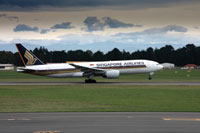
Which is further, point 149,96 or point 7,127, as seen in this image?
point 149,96

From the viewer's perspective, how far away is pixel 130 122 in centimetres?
1769

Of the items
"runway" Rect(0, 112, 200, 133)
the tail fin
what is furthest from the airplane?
"runway" Rect(0, 112, 200, 133)

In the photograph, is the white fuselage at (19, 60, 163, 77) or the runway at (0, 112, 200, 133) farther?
the white fuselage at (19, 60, 163, 77)

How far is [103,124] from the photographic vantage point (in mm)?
17109

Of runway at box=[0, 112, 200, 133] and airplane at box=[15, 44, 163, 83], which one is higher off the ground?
airplane at box=[15, 44, 163, 83]

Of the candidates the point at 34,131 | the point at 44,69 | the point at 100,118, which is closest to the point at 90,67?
the point at 44,69

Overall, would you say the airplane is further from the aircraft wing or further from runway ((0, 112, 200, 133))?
runway ((0, 112, 200, 133))

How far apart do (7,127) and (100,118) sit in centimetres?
522

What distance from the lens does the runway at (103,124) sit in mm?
15445

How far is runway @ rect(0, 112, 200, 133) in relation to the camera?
50.7 ft

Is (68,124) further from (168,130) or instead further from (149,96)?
(149,96)

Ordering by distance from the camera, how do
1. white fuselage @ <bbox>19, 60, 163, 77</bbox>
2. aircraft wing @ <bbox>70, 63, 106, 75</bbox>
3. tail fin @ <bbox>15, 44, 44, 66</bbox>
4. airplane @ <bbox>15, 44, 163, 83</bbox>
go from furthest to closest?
1. tail fin @ <bbox>15, 44, 44, 66</bbox>
2. white fuselage @ <bbox>19, 60, 163, 77</bbox>
3. airplane @ <bbox>15, 44, 163, 83</bbox>
4. aircraft wing @ <bbox>70, 63, 106, 75</bbox>

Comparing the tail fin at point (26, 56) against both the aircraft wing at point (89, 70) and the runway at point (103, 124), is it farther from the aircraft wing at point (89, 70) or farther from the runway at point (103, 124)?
the runway at point (103, 124)

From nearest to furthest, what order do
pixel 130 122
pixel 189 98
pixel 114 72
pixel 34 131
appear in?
1. pixel 34 131
2. pixel 130 122
3. pixel 189 98
4. pixel 114 72
